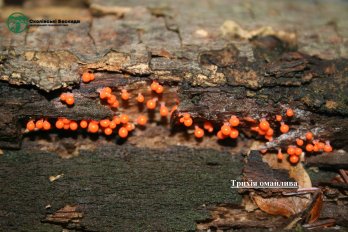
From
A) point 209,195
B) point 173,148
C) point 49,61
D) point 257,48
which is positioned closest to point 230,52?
point 257,48

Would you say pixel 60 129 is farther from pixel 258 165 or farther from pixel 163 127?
pixel 258 165

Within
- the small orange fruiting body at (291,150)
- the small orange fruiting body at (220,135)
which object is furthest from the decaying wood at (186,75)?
the small orange fruiting body at (220,135)

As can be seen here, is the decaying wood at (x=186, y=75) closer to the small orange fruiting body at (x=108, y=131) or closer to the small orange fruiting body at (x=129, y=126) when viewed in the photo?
the small orange fruiting body at (x=108, y=131)

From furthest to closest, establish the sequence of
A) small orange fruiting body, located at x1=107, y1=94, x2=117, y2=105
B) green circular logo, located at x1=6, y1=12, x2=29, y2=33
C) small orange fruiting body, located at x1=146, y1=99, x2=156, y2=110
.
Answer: green circular logo, located at x1=6, y1=12, x2=29, y2=33, small orange fruiting body, located at x1=146, y1=99, x2=156, y2=110, small orange fruiting body, located at x1=107, y1=94, x2=117, y2=105

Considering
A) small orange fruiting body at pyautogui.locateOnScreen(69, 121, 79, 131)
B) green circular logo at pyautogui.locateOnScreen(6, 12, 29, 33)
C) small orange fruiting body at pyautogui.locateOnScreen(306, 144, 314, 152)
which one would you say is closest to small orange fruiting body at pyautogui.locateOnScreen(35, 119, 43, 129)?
small orange fruiting body at pyautogui.locateOnScreen(69, 121, 79, 131)

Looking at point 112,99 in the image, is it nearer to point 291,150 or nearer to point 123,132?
point 123,132

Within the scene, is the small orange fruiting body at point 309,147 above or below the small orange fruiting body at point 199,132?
below

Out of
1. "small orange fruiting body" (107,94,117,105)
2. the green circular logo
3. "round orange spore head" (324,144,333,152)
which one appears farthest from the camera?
the green circular logo

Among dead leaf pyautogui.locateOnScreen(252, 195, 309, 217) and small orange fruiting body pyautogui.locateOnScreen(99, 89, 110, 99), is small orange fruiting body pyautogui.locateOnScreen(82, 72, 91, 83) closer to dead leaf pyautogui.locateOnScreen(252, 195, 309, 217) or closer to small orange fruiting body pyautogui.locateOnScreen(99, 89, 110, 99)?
small orange fruiting body pyautogui.locateOnScreen(99, 89, 110, 99)

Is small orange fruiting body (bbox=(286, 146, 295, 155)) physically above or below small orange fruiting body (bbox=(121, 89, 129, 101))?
below
